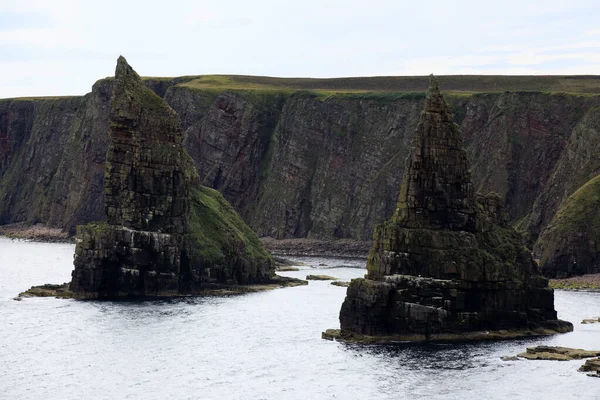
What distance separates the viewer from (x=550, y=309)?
140 metres

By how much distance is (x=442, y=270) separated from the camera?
13188cm

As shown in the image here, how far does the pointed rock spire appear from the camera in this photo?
13725 centimetres

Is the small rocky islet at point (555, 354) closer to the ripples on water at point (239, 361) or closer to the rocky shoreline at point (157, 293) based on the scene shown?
Result: the ripples on water at point (239, 361)

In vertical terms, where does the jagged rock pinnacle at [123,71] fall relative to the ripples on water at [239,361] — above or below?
above

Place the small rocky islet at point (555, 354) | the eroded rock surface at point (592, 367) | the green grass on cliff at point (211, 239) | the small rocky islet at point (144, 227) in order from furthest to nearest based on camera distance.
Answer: the green grass on cliff at point (211, 239) → the small rocky islet at point (144, 227) → the small rocky islet at point (555, 354) → the eroded rock surface at point (592, 367)

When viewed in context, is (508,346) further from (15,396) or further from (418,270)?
(15,396)

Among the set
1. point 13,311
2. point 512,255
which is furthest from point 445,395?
point 13,311

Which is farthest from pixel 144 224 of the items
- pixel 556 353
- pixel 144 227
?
pixel 556 353

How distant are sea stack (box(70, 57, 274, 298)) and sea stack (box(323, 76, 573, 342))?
46413mm

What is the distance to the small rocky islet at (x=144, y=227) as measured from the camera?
177250 mm

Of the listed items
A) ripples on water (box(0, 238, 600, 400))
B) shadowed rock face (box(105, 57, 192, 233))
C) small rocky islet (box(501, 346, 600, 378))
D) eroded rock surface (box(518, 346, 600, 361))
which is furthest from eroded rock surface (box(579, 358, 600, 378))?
shadowed rock face (box(105, 57, 192, 233))

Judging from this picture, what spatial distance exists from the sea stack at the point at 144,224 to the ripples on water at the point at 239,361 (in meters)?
10.8

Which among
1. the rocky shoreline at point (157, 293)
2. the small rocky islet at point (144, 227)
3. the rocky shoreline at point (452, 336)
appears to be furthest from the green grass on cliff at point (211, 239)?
the rocky shoreline at point (452, 336)

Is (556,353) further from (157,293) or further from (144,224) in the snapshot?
(144,224)
